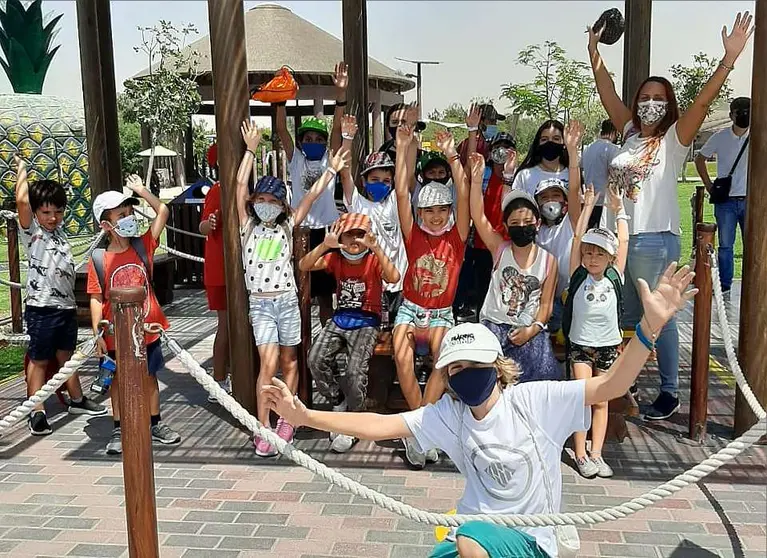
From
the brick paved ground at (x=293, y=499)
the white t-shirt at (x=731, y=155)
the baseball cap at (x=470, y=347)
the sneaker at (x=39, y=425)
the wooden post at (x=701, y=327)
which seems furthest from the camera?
the white t-shirt at (x=731, y=155)

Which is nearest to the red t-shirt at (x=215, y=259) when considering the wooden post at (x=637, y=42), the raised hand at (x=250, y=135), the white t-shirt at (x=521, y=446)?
the raised hand at (x=250, y=135)

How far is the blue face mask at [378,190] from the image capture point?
5.24 meters

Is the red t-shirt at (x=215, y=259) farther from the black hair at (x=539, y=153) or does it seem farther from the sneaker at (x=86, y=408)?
the black hair at (x=539, y=153)

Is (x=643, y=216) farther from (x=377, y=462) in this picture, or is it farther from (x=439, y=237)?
(x=377, y=462)

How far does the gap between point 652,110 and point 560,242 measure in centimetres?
103

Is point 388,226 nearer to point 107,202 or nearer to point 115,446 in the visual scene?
point 107,202

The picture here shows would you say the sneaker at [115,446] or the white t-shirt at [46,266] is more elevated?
the white t-shirt at [46,266]

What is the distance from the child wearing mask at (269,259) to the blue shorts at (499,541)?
2.42 m

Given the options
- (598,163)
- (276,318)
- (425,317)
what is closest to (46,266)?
(276,318)

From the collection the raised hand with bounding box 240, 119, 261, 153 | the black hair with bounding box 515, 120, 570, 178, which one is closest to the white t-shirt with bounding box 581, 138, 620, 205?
the black hair with bounding box 515, 120, 570, 178

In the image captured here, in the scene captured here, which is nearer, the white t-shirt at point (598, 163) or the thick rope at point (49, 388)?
the thick rope at point (49, 388)

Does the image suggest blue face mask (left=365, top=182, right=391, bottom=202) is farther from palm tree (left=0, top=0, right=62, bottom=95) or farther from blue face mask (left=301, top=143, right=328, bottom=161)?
palm tree (left=0, top=0, right=62, bottom=95)

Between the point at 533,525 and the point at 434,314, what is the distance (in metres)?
2.30

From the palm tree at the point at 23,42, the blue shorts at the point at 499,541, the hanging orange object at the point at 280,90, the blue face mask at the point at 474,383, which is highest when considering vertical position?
the palm tree at the point at 23,42
